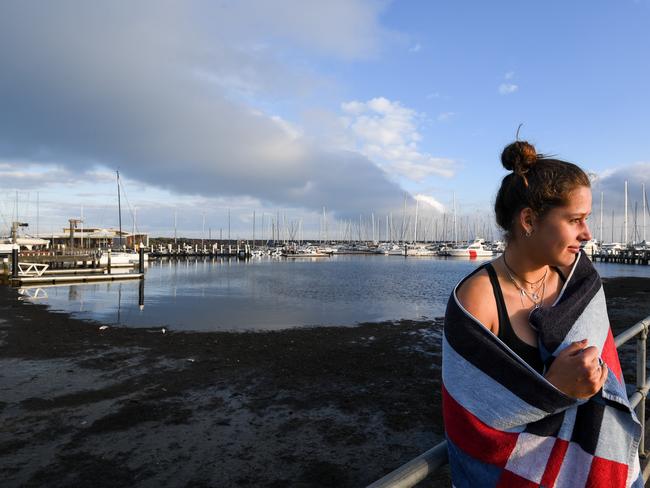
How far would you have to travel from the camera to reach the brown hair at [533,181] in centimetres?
165

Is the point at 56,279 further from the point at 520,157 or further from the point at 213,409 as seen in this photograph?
the point at 520,157

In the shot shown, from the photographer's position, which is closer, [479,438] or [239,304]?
Result: [479,438]

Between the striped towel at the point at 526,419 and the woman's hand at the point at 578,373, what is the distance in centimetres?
4

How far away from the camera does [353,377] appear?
10.2 m

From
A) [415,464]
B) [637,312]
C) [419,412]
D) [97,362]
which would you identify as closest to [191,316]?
[97,362]

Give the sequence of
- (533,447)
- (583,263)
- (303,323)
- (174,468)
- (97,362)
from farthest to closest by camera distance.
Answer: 1. (303,323)
2. (97,362)
3. (174,468)
4. (583,263)
5. (533,447)

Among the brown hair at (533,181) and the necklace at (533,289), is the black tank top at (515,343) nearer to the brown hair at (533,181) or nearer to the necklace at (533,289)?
the necklace at (533,289)

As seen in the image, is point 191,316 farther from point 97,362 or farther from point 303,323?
point 97,362

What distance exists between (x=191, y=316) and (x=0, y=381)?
33.6 ft

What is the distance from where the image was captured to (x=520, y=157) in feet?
5.65

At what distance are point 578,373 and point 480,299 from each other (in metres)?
0.38

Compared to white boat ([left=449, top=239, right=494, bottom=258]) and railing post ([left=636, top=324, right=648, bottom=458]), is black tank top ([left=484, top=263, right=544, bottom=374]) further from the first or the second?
white boat ([left=449, top=239, right=494, bottom=258])

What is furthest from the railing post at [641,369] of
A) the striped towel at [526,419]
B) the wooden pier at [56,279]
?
the wooden pier at [56,279]

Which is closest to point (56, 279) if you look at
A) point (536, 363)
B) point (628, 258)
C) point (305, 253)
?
point (536, 363)
